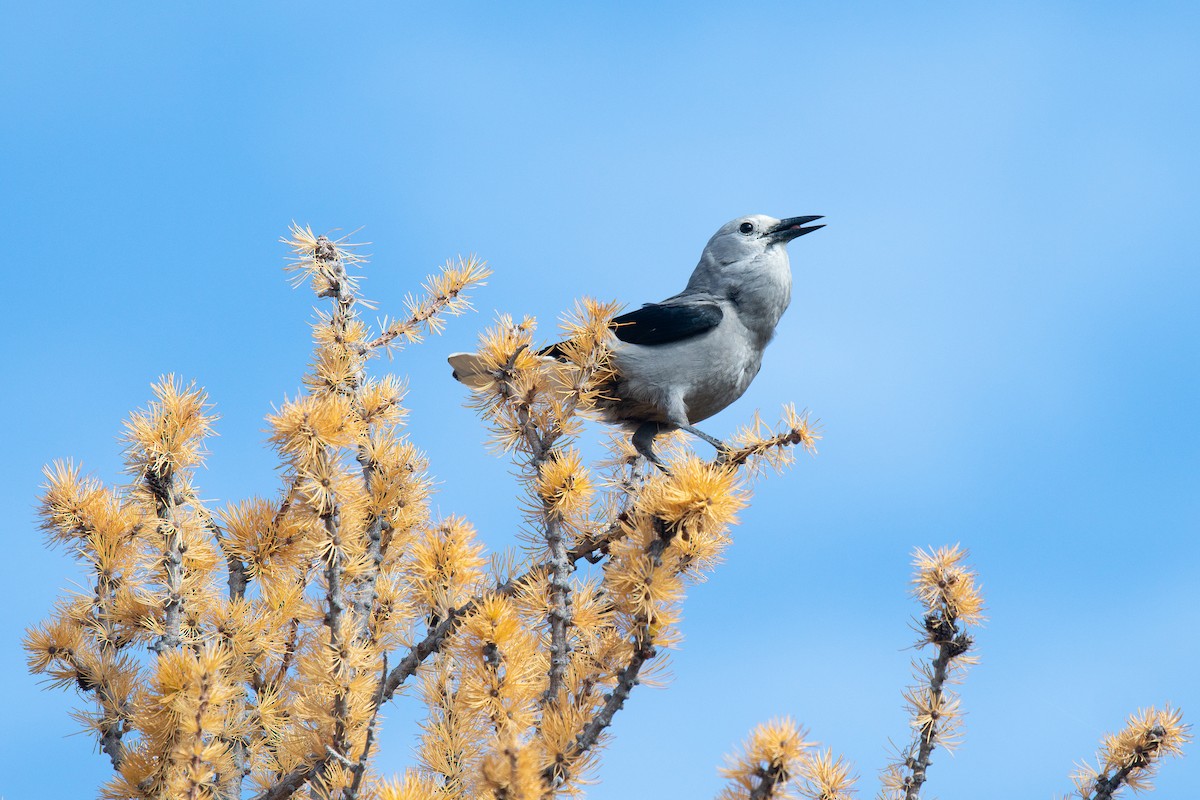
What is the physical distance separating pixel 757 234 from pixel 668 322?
1.08m

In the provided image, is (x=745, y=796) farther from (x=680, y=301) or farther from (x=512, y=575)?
(x=680, y=301)

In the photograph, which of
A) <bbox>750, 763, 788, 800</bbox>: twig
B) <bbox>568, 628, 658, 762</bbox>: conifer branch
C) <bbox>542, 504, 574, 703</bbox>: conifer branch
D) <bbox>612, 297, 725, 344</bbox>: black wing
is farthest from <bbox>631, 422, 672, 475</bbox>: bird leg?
<bbox>750, 763, 788, 800</bbox>: twig

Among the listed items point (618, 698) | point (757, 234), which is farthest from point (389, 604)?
point (757, 234)

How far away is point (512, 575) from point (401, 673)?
68 cm

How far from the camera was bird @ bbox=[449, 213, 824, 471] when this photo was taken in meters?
5.80

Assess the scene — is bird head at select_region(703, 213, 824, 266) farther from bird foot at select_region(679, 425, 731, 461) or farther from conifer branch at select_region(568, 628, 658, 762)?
conifer branch at select_region(568, 628, 658, 762)

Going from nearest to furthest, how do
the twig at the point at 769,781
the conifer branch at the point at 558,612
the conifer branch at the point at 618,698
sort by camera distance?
the twig at the point at 769,781 → the conifer branch at the point at 618,698 → the conifer branch at the point at 558,612

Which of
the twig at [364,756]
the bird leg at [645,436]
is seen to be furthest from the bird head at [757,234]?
the twig at [364,756]

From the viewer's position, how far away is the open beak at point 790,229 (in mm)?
6633

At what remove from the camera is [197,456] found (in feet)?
15.1

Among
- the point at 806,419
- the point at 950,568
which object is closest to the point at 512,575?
the point at 806,419

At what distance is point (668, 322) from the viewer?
5941 millimetres

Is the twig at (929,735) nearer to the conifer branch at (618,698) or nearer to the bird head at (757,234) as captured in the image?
the conifer branch at (618,698)

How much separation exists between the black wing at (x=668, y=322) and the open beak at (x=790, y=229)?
2.79 feet
